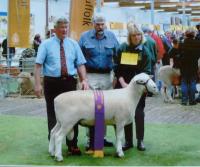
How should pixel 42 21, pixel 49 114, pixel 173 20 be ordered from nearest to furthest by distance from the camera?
pixel 49 114
pixel 42 21
pixel 173 20

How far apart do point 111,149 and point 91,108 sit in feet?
3.57

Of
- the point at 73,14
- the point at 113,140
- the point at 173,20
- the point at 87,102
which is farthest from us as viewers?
the point at 173,20

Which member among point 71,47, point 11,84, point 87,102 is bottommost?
point 11,84

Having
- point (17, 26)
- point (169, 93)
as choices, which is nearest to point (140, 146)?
point (169, 93)

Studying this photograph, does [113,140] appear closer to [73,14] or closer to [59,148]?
[59,148]

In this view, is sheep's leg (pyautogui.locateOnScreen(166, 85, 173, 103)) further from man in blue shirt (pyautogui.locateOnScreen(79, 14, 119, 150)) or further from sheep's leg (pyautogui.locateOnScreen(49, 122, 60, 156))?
sheep's leg (pyautogui.locateOnScreen(49, 122, 60, 156))

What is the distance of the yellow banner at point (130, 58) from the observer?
23.1 ft

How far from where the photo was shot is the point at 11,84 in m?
15.1

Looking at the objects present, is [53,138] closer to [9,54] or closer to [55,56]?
[55,56]

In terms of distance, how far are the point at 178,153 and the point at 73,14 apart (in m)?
5.03

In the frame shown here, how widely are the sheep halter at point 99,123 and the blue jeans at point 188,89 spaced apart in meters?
6.28

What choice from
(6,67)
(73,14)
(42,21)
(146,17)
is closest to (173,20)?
(146,17)

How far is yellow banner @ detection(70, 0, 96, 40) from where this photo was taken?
36.6 feet

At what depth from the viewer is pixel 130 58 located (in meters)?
7.05
